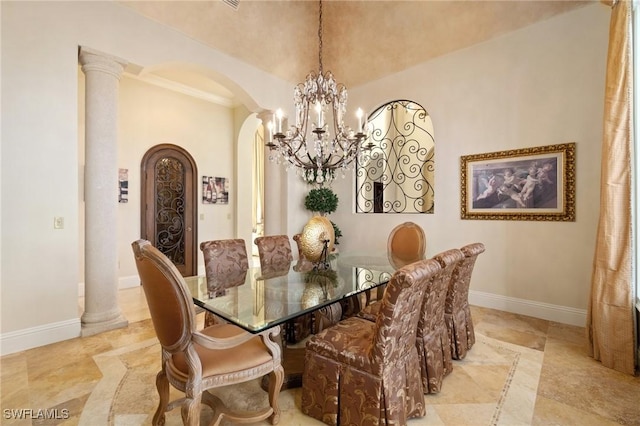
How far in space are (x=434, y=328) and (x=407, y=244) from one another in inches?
58.8

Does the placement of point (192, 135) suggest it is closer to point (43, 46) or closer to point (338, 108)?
point (43, 46)

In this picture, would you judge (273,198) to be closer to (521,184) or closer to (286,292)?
(286,292)

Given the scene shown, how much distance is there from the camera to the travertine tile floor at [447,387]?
70.5 inches

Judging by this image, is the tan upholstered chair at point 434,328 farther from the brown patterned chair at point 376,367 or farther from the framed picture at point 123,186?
the framed picture at point 123,186

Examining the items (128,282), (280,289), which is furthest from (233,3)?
(128,282)

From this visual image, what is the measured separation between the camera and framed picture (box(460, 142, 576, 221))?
3188mm

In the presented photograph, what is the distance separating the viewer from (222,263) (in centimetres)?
272

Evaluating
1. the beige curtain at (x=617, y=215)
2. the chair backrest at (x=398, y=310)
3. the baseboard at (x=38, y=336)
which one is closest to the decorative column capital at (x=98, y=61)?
the baseboard at (x=38, y=336)

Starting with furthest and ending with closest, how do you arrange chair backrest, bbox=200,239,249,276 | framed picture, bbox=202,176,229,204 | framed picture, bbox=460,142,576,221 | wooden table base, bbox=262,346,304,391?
1. framed picture, bbox=202,176,229,204
2. framed picture, bbox=460,142,576,221
3. chair backrest, bbox=200,239,249,276
4. wooden table base, bbox=262,346,304,391

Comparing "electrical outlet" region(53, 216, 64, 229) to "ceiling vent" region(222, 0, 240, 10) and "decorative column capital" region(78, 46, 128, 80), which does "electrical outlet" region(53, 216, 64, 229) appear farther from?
"ceiling vent" region(222, 0, 240, 10)

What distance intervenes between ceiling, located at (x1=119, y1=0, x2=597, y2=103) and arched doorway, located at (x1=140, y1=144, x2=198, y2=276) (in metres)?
1.30

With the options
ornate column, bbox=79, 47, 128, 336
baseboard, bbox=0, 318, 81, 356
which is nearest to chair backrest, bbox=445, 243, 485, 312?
ornate column, bbox=79, 47, 128, 336

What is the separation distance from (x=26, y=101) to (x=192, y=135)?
2.80m

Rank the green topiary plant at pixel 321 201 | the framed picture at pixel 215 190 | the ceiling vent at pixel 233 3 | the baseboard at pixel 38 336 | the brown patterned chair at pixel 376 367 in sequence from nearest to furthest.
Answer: the brown patterned chair at pixel 376 367 → the baseboard at pixel 38 336 → the ceiling vent at pixel 233 3 → the green topiary plant at pixel 321 201 → the framed picture at pixel 215 190
